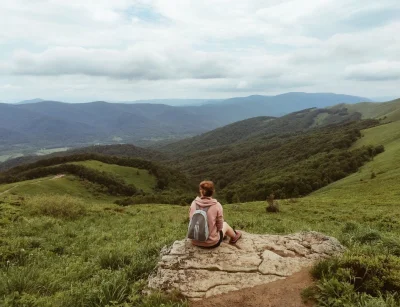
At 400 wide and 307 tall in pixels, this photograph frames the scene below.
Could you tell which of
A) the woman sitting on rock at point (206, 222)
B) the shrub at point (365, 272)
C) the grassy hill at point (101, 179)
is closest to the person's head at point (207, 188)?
the woman sitting on rock at point (206, 222)

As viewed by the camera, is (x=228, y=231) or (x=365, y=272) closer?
(x=365, y=272)

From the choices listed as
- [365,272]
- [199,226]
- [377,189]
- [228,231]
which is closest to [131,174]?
[377,189]

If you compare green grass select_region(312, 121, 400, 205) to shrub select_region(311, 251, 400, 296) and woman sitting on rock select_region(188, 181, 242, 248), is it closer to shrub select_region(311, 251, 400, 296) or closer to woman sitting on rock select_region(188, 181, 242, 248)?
shrub select_region(311, 251, 400, 296)

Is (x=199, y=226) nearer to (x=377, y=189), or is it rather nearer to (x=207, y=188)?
(x=207, y=188)

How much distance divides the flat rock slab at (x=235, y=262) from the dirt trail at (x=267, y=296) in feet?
0.78

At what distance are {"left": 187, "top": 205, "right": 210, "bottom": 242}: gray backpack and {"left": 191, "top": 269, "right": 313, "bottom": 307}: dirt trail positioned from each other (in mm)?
1965

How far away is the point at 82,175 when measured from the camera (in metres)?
105

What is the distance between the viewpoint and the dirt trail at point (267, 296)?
6.85m

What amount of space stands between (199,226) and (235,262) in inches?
56.1

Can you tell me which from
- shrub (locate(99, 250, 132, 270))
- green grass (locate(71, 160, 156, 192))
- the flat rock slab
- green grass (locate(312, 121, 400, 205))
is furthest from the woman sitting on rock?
green grass (locate(71, 160, 156, 192))

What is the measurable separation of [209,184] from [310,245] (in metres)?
3.88

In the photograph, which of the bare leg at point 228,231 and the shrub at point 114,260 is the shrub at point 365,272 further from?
the shrub at point 114,260

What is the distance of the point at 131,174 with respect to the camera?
423ft

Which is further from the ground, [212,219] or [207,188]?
[207,188]
